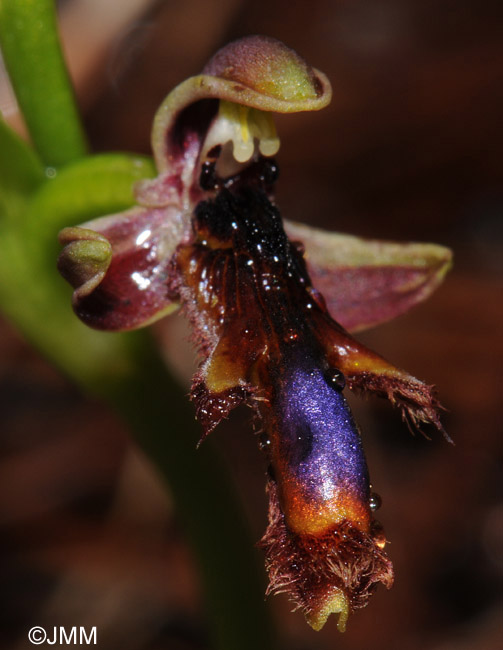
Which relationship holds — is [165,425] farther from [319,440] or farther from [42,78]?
[42,78]

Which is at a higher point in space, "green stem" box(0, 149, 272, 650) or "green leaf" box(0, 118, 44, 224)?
"green leaf" box(0, 118, 44, 224)

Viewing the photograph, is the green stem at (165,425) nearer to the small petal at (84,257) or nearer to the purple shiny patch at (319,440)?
the small petal at (84,257)

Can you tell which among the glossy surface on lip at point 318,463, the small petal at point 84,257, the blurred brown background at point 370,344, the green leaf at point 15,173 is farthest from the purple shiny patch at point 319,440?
the blurred brown background at point 370,344

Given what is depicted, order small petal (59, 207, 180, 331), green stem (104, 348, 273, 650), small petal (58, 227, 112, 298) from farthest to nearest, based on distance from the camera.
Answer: green stem (104, 348, 273, 650) → small petal (59, 207, 180, 331) → small petal (58, 227, 112, 298)

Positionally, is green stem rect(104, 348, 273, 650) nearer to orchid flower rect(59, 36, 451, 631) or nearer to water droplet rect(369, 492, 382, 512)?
orchid flower rect(59, 36, 451, 631)

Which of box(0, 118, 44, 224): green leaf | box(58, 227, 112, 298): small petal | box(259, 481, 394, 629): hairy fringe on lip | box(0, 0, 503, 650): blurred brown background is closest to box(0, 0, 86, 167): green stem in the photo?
box(0, 118, 44, 224): green leaf

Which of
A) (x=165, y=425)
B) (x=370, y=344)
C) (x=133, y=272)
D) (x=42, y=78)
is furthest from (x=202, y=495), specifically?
(x=370, y=344)
